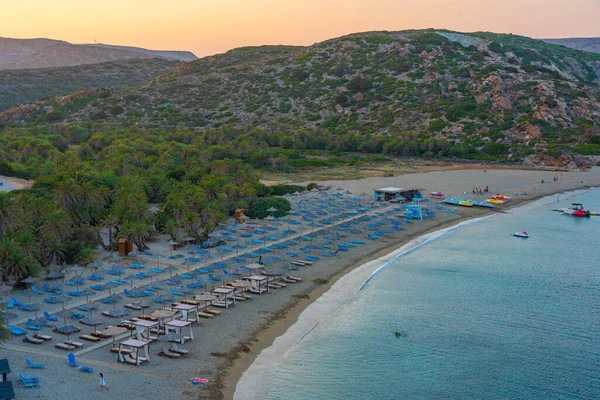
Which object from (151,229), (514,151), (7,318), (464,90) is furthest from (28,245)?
(464,90)

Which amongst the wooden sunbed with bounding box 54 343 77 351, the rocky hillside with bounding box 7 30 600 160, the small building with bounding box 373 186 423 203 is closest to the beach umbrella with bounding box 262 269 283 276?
the wooden sunbed with bounding box 54 343 77 351

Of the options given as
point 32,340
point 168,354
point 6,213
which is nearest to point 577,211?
point 168,354

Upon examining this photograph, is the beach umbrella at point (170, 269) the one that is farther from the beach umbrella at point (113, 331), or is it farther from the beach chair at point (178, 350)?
the beach chair at point (178, 350)

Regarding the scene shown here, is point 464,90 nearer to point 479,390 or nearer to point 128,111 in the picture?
point 128,111

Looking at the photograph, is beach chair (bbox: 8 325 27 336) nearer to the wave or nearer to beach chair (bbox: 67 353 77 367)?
beach chair (bbox: 67 353 77 367)

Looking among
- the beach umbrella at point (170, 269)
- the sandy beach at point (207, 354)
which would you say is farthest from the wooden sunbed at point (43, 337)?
A: the beach umbrella at point (170, 269)
